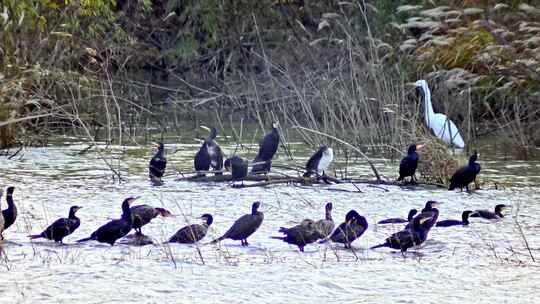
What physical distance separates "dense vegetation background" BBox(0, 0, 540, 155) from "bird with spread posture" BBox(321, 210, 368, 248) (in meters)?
3.71

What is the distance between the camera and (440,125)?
14422 millimetres

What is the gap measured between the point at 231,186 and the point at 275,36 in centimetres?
1077

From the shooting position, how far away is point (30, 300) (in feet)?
20.5

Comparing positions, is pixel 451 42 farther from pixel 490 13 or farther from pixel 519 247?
pixel 519 247

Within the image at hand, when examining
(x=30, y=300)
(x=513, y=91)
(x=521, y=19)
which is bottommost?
(x=30, y=300)

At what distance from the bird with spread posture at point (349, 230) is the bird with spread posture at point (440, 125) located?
5.50 m

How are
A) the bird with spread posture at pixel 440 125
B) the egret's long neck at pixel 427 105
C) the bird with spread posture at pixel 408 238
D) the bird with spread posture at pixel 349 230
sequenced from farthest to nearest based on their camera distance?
the egret's long neck at pixel 427 105, the bird with spread posture at pixel 440 125, the bird with spread posture at pixel 349 230, the bird with spread posture at pixel 408 238

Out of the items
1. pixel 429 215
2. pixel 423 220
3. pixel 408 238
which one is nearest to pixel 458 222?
pixel 429 215

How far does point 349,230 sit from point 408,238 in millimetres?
437

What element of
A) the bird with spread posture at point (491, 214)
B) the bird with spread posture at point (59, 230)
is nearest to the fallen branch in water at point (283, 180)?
the bird with spread posture at point (491, 214)

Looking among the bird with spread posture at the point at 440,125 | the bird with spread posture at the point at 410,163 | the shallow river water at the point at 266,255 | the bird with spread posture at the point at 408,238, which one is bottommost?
the shallow river water at the point at 266,255

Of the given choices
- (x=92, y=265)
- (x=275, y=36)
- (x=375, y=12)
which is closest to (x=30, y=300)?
(x=92, y=265)

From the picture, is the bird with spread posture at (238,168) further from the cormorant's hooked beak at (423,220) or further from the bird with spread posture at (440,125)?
the bird with spread posture at (440,125)

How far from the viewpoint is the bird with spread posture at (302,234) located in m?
7.70
